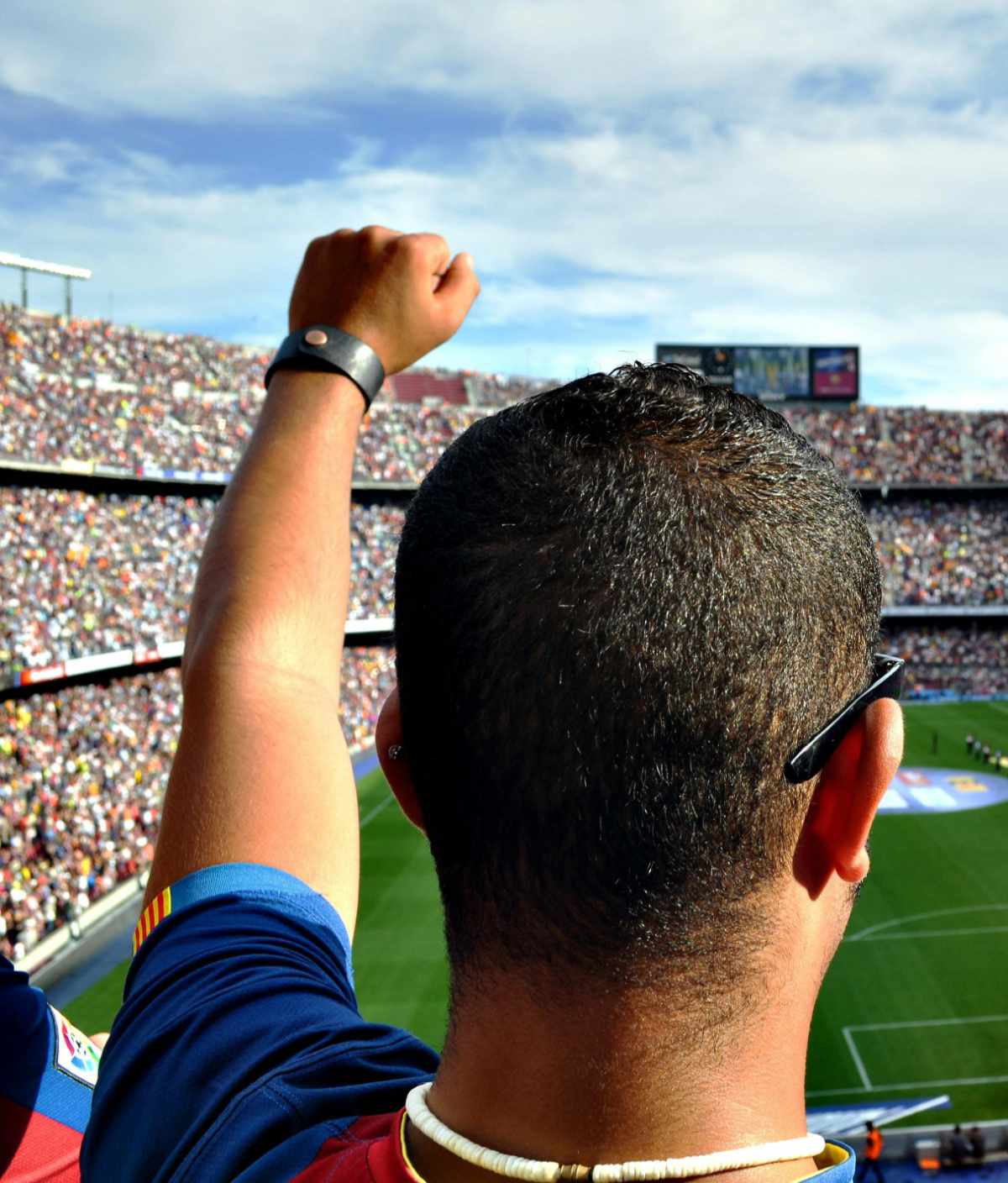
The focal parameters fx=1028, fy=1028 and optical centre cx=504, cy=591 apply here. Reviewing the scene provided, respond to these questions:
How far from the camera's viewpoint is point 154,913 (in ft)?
5.31

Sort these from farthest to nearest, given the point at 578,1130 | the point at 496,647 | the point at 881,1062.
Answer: the point at 881,1062, the point at 496,647, the point at 578,1130

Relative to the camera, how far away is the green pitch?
1462cm

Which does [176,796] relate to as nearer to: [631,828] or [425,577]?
[425,577]

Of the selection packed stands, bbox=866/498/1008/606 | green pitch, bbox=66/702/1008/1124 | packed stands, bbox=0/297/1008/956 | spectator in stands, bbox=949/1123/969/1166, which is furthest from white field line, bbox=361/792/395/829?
packed stands, bbox=866/498/1008/606

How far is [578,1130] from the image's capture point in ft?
3.42

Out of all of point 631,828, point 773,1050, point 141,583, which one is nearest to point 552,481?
point 631,828

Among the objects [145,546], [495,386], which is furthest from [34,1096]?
[495,386]

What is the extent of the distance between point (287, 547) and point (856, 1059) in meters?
15.8

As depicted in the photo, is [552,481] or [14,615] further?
[14,615]

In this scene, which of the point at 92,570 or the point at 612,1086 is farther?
the point at 92,570

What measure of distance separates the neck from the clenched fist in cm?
125

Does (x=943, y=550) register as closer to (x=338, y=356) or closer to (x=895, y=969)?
(x=895, y=969)

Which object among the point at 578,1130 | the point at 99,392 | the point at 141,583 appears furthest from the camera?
the point at 99,392

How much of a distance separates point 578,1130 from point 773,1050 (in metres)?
0.24
